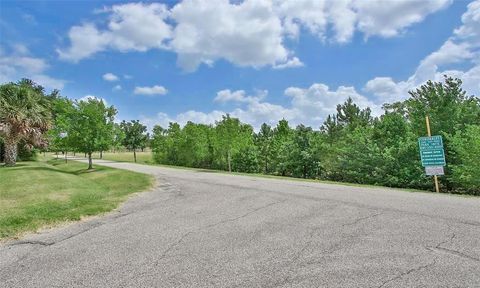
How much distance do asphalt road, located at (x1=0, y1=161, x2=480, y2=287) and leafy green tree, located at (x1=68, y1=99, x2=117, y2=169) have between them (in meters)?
20.7

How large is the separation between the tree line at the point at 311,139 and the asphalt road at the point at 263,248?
1023 centimetres

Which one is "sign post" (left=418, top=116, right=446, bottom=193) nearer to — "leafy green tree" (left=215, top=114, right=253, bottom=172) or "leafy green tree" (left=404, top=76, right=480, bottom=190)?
"leafy green tree" (left=404, top=76, right=480, bottom=190)

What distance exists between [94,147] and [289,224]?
24.5 metres

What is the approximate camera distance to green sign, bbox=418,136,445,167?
13180 mm

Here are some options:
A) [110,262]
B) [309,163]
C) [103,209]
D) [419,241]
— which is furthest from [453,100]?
[110,262]

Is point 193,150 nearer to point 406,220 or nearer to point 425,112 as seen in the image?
point 425,112

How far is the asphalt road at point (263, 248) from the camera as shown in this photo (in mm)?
4094

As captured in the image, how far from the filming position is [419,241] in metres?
5.28

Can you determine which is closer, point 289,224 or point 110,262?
point 110,262

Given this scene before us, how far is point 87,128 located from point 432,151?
2430 cm

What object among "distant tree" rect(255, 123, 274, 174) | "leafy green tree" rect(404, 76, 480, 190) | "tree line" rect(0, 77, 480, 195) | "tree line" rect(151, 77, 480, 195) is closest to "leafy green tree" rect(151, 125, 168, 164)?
"tree line" rect(0, 77, 480, 195)

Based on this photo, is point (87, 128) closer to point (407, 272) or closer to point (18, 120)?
point (18, 120)

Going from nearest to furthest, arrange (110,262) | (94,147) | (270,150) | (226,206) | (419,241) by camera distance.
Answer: (110,262) → (419,241) → (226,206) → (94,147) → (270,150)

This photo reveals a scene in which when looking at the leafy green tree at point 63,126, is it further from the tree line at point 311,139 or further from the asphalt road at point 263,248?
the asphalt road at point 263,248
